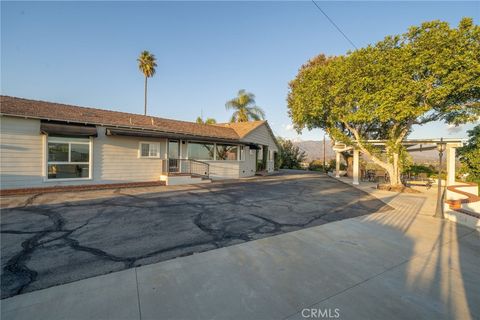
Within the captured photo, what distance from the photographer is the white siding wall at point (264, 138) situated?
2041 centimetres

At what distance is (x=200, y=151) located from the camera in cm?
1541

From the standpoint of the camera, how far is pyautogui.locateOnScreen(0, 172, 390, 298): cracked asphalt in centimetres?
354

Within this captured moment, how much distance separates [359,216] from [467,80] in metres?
9.65

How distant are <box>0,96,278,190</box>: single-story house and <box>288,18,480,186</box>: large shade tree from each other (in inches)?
327

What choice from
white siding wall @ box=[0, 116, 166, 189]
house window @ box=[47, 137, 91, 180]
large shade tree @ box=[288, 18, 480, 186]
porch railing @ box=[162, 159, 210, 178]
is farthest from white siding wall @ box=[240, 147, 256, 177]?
house window @ box=[47, 137, 91, 180]

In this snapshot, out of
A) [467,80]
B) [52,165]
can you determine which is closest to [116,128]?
[52,165]

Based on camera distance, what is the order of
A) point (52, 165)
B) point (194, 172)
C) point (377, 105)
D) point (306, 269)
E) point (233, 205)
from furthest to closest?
point (194, 172)
point (377, 105)
point (52, 165)
point (233, 205)
point (306, 269)

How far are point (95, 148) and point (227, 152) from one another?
9.20m

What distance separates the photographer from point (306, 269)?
11.8 ft

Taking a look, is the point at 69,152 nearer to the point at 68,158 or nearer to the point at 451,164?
the point at 68,158

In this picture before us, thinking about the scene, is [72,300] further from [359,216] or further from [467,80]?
[467,80]

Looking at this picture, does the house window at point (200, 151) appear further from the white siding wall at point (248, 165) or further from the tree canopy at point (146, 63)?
the tree canopy at point (146, 63)

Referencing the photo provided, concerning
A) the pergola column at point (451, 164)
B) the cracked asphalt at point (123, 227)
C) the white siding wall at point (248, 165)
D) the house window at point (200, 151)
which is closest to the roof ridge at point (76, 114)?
the house window at point (200, 151)

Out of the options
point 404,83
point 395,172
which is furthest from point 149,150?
point 395,172
